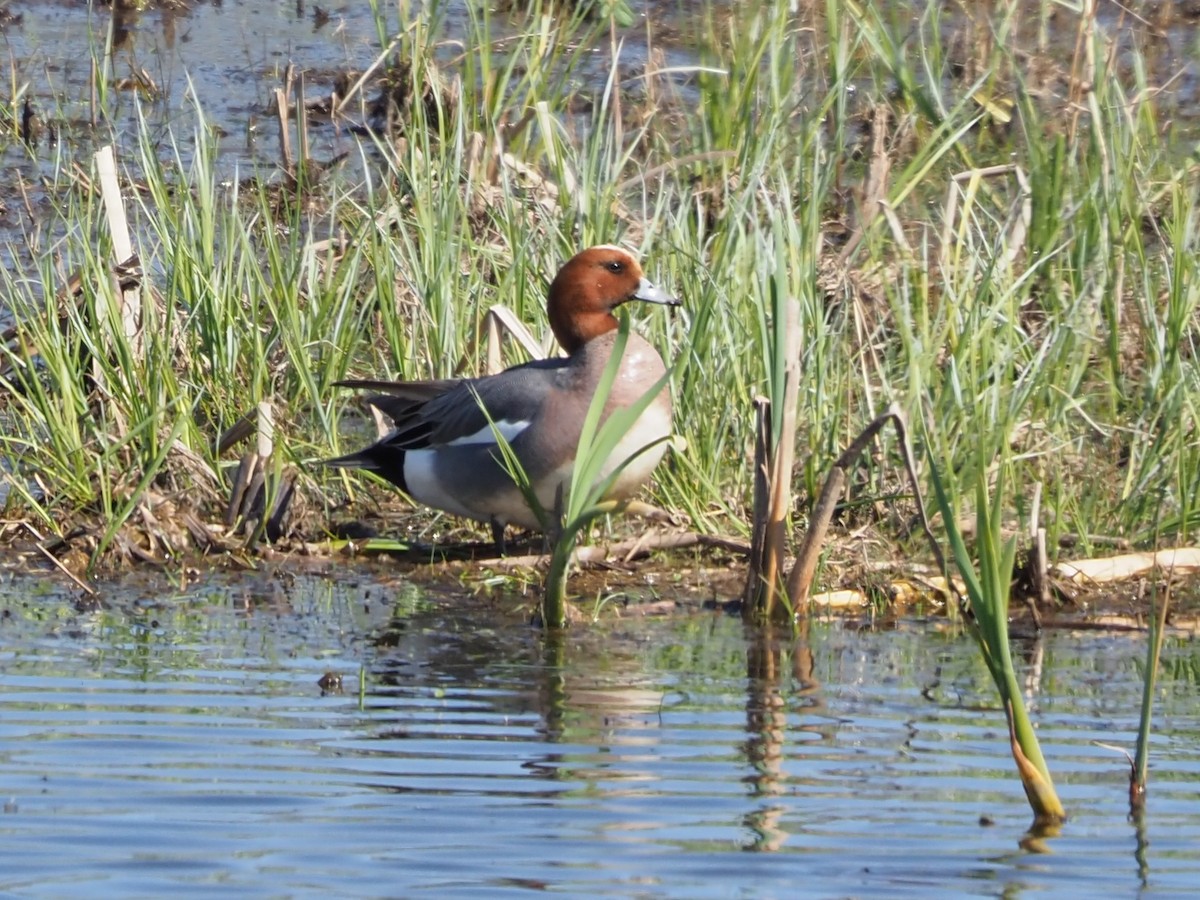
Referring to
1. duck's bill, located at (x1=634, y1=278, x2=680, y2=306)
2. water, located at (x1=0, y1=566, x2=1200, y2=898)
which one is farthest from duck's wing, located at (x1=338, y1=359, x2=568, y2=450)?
water, located at (x1=0, y1=566, x2=1200, y2=898)

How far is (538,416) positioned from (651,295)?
48 cm

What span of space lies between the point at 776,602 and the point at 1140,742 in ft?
5.13

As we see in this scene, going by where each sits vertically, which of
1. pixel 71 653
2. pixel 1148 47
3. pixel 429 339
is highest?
pixel 1148 47

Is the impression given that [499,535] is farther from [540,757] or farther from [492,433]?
[540,757]

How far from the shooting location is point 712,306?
557 cm

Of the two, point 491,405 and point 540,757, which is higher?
point 491,405

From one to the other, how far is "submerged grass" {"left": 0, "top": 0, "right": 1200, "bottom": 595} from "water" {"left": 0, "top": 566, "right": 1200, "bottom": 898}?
618 mm

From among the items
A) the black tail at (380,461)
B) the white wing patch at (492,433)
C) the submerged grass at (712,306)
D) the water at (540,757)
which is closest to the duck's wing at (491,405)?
the white wing patch at (492,433)

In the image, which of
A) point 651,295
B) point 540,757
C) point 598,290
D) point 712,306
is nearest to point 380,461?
point 598,290

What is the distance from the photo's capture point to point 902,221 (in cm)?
742

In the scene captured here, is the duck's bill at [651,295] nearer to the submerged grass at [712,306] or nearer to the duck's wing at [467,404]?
the submerged grass at [712,306]

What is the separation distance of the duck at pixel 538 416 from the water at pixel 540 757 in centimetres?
43

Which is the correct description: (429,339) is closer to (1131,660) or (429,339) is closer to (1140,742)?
(1131,660)

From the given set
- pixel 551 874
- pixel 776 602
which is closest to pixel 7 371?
pixel 776 602
